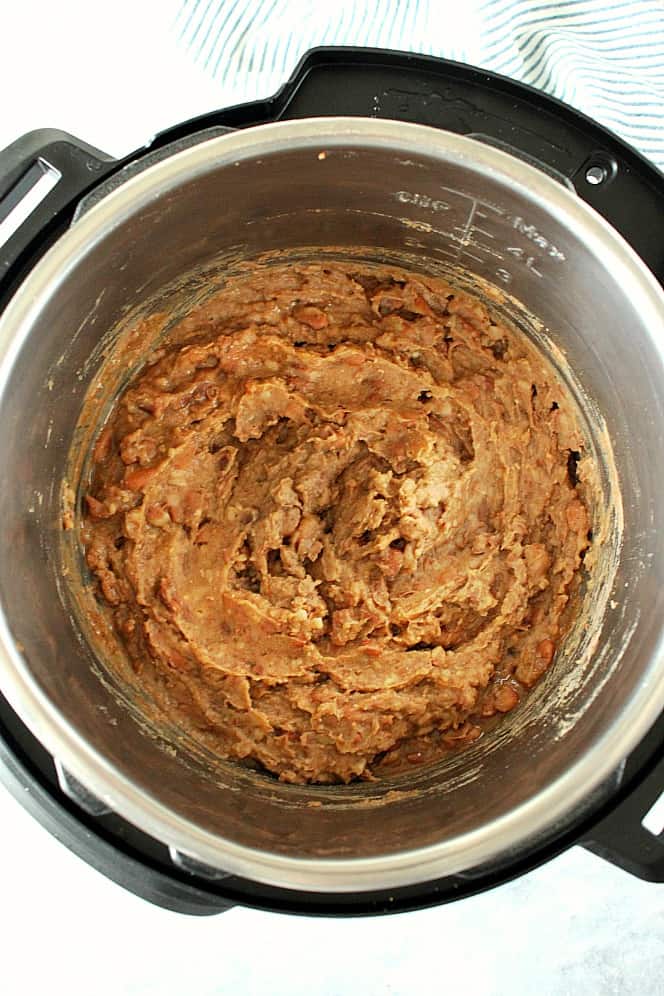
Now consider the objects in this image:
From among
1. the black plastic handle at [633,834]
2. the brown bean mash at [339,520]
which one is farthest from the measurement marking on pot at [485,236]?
the black plastic handle at [633,834]

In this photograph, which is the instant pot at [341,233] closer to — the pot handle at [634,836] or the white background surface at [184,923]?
the pot handle at [634,836]

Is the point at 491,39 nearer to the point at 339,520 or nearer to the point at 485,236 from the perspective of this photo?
the point at 485,236

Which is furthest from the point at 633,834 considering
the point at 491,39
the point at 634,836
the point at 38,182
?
the point at 491,39

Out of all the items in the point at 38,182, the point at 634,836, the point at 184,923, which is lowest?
the point at 184,923

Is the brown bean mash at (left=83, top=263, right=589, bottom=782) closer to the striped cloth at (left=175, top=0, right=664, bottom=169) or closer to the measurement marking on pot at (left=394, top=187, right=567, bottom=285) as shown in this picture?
the measurement marking on pot at (left=394, top=187, right=567, bottom=285)

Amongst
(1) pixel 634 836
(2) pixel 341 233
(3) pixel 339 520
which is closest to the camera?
(1) pixel 634 836
